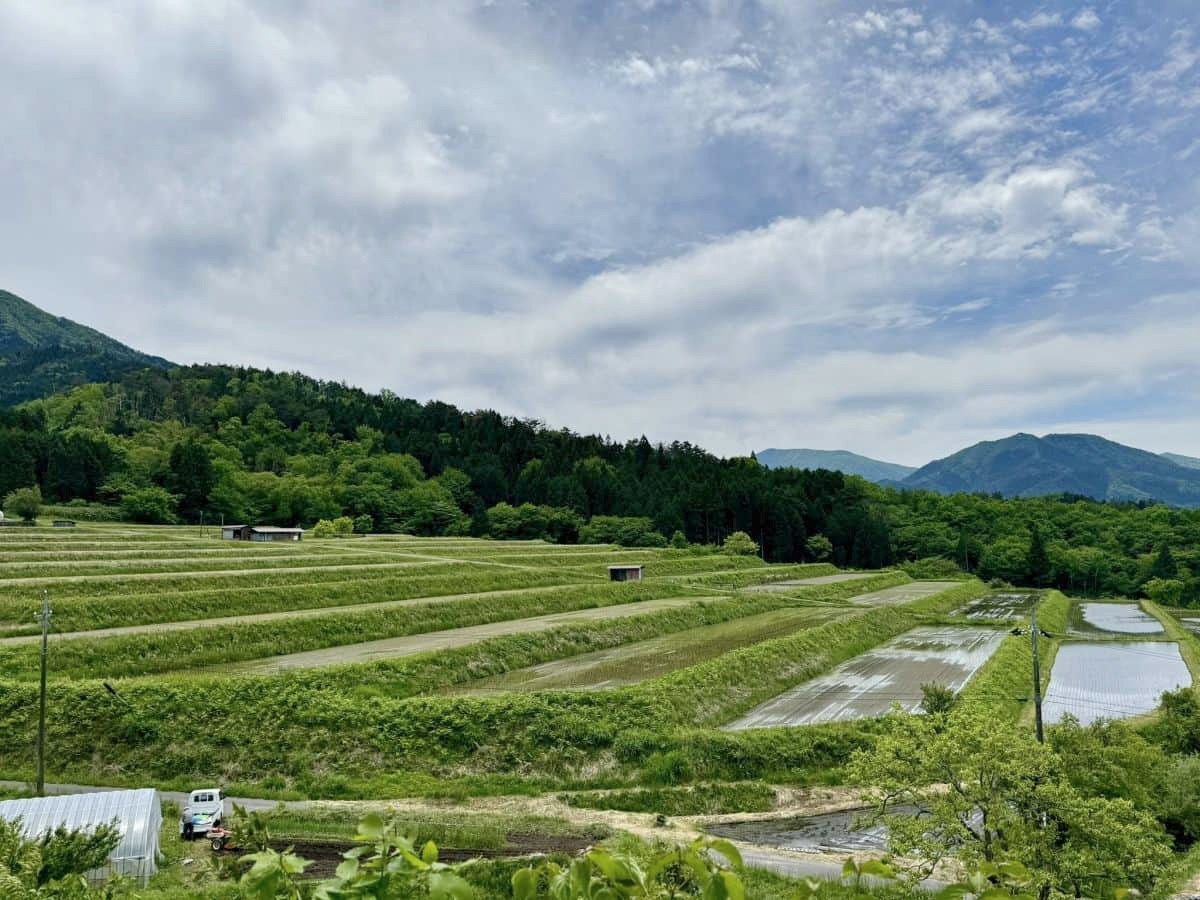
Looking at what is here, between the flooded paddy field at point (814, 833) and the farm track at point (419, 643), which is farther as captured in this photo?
the farm track at point (419, 643)

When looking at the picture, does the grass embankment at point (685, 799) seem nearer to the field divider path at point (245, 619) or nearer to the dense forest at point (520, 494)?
the field divider path at point (245, 619)

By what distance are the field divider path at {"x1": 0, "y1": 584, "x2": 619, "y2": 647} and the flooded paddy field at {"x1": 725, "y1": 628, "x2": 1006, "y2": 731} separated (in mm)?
21663

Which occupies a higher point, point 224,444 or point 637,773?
point 224,444

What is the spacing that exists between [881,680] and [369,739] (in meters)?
23.1

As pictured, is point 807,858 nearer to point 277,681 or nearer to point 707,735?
point 707,735

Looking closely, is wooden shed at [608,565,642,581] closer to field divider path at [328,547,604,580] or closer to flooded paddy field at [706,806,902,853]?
field divider path at [328,547,604,580]

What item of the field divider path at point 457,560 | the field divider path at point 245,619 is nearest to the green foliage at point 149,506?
the field divider path at point 457,560

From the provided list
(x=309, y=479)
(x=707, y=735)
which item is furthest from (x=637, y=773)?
(x=309, y=479)

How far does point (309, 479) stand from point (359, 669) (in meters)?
79.7

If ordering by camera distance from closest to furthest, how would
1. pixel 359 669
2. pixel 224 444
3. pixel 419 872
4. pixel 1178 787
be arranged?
pixel 419 872 → pixel 1178 787 → pixel 359 669 → pixel 224 444

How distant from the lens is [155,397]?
13938cm

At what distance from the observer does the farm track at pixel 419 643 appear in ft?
102

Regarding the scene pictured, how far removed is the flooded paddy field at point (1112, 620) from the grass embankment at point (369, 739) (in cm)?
4320

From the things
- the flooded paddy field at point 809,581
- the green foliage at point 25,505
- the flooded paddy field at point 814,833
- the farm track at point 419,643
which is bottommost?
the flooded paddy field at point 814,833
